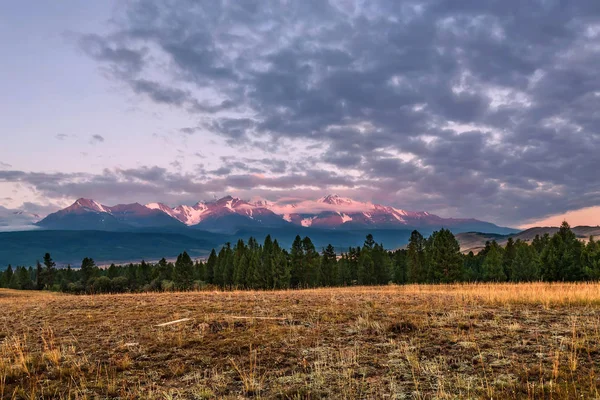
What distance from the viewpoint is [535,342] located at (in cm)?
972

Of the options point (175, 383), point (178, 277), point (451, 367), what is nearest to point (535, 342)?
point (451, 367)

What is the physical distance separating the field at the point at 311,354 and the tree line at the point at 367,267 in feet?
159

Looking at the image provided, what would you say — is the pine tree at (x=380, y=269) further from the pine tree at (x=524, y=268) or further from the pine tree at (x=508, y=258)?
the pine tree at (x=524, y=268)

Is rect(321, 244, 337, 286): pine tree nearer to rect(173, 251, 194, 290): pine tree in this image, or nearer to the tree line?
the tree line

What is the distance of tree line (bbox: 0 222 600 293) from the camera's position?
6419 centimetres

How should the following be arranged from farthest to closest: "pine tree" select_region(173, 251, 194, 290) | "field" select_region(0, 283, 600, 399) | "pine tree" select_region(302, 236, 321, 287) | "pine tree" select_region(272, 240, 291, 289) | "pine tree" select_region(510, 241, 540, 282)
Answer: "pine tree" select_region(173, 251, 194, 290), "pine tree" select_region(302, 236, 321, 287), "pine tree" select_region(272, 240, 291, 289), "pine tree" select_region(510, 241, 540, 282), "field" select_region(0, 283, 600, 399)

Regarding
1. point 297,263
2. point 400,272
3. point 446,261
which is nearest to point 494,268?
point 446,261

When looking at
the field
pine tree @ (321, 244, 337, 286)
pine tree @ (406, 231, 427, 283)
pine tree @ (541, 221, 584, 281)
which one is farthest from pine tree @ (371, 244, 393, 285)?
the field

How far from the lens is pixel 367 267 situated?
95.3 metres

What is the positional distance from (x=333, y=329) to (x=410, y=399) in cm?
555

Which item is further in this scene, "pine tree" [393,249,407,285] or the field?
"pine tree" [393,249,407,285]

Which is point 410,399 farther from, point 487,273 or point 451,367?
point 487,273

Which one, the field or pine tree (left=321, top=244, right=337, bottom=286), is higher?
the field

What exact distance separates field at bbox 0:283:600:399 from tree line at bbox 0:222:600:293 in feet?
159
